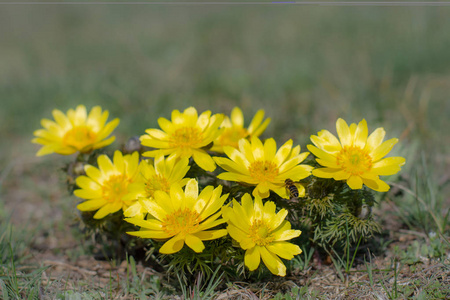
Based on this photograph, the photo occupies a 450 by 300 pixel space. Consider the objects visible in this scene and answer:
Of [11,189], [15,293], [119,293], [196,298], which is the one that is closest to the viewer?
[196,298]

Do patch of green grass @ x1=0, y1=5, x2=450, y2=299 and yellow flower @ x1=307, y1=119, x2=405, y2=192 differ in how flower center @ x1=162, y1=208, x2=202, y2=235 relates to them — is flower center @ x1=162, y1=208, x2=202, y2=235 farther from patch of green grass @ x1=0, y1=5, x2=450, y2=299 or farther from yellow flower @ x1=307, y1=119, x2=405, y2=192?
yellow flower @ x1=307, y1=119, x2=405, y2=192

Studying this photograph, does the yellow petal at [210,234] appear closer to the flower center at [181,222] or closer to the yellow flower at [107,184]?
the flower center at [181,222]

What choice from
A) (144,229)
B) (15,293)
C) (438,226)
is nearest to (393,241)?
(438,226)

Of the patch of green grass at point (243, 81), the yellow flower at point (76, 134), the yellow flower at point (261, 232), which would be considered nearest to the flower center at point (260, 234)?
the yellow flower at point (261, 232)

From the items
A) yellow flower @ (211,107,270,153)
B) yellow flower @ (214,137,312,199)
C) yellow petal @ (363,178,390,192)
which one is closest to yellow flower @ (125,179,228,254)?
yellow flower @ (214,137,312,199)

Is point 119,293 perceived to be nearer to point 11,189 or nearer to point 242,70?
point 11,189

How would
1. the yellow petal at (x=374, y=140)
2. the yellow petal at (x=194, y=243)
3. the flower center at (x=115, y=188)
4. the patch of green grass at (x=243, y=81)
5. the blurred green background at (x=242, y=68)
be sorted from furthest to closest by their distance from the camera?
1. the blurred green background at (x=242, y=68)
2. the patch of green grass at (x=243, y=81)
3. the flower center at (x=115, y=188)
4. the yellow petal at (x=374, y=140)
5. the yellow petal at (x=194, y=243)
